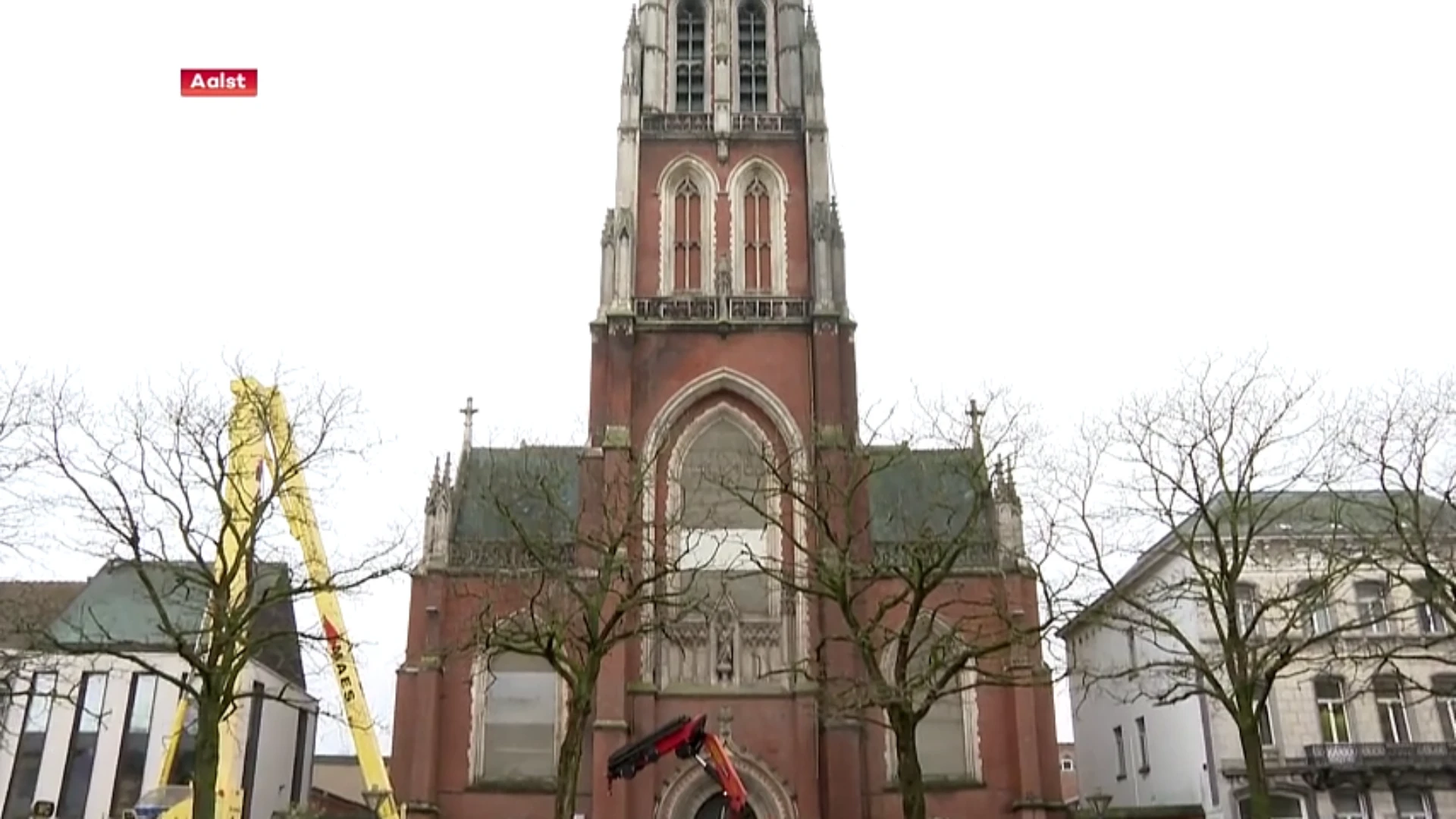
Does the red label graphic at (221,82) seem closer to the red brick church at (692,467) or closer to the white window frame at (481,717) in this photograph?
the red brick church at (692,467)

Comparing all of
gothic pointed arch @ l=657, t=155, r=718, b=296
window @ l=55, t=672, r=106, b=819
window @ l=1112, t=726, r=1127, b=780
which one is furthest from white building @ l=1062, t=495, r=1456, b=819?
window @ l=55, t=672, r=106, b=819

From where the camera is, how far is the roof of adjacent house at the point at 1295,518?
21281 millimetres

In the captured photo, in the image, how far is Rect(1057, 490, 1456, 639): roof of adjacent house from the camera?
21.3 meters

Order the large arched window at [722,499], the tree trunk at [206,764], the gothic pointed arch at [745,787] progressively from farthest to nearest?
1. the large arched window at [722,499]
2. the gothic pointed arch at [745,787]
3. the tree trunk at [206,764]

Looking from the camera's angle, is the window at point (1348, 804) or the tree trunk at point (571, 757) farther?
the window at point (1348, 804)

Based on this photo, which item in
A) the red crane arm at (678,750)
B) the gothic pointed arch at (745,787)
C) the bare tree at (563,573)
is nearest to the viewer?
the bare tree at (563,573)

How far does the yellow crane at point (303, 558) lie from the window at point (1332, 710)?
23324 millimetres

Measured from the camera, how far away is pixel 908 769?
66.2 ft

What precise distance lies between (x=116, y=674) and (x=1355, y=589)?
3615 cm

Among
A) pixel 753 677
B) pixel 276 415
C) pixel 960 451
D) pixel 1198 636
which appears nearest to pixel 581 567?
pixel 753 677

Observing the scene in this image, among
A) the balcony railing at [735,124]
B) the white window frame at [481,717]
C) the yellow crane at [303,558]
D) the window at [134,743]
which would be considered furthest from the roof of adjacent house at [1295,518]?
the window at [134,743]

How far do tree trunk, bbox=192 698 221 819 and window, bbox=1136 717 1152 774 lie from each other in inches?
1087

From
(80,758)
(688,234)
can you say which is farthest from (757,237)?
(80,758)

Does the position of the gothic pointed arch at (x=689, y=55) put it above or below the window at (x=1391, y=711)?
above
